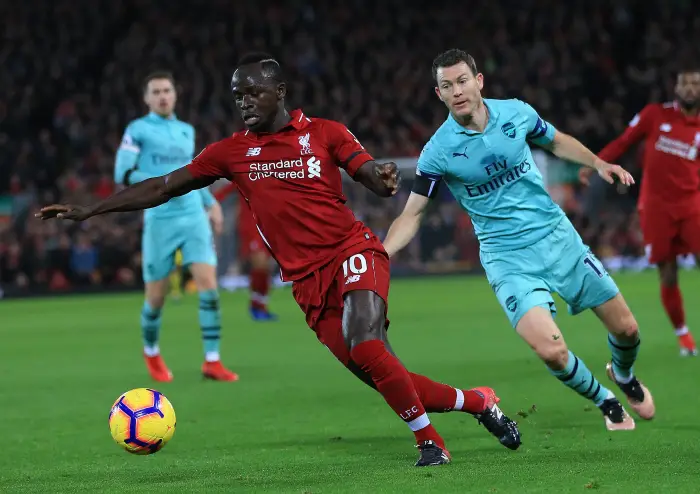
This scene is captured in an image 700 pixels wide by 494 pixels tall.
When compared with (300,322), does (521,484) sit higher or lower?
higher

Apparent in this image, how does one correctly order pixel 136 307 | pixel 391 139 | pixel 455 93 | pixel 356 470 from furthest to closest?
pixel 391 139 → pixel 136 307 → pixel 455 93 → pixel 356 470

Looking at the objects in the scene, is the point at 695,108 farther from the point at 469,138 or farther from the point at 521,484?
the point at 521,484

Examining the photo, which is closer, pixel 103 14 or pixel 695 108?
pixel 695 108

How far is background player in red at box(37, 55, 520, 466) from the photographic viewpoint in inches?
241

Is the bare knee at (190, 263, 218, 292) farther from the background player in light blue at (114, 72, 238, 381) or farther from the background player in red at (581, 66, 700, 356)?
the background player in red at (581, 66, 700, 356)

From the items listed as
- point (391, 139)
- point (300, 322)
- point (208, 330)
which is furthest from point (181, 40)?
point (208, 330)

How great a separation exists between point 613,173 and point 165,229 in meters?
4.79

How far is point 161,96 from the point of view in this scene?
1056 cm

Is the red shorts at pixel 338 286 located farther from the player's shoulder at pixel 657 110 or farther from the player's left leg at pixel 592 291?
the player's shoulder at pixel 657 110

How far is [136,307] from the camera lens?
20.2 meters

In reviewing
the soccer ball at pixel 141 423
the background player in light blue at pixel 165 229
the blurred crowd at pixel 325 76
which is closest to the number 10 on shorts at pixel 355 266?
the soccer ball at pixel 141 423

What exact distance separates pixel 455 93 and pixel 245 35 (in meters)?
25.3

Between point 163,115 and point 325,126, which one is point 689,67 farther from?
point 325,126

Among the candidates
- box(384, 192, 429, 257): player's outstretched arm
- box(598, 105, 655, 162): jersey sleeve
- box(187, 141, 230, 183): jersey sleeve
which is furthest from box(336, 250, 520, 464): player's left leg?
box(598, 105, 655, 162): jersey sleeve
